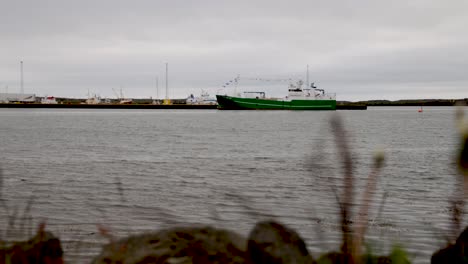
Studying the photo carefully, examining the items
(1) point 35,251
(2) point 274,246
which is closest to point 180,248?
(2) point 274,246

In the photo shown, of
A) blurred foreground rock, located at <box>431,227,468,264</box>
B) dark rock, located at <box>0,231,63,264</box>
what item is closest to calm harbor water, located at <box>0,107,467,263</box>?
dark rock, located at <box>0,231,63,264</box>

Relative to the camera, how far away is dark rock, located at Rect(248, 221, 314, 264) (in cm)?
320

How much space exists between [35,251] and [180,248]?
4.81ft

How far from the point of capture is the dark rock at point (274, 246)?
126 inches

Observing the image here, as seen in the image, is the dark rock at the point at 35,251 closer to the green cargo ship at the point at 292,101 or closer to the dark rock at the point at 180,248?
the dark rock at the point at 180,248

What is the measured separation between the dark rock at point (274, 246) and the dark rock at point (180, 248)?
0.07 m

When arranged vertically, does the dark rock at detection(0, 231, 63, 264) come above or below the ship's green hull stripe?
above

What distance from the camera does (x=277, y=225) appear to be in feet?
11.0

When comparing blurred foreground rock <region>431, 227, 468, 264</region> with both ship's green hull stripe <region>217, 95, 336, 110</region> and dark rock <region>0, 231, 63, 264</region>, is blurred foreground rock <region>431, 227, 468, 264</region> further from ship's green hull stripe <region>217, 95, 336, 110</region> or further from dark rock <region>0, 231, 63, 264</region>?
ship's green hull stripe <region>217, 95, 336, 110</region>

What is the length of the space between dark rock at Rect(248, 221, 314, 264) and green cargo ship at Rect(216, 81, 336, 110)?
477 ft

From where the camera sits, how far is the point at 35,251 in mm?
4008

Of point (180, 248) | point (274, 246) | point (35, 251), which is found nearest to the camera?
point (180, 248)

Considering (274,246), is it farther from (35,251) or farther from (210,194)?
(210,194)

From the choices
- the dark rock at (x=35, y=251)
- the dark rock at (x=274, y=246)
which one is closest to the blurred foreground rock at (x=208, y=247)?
the dark rock at (x=274, y=246)
